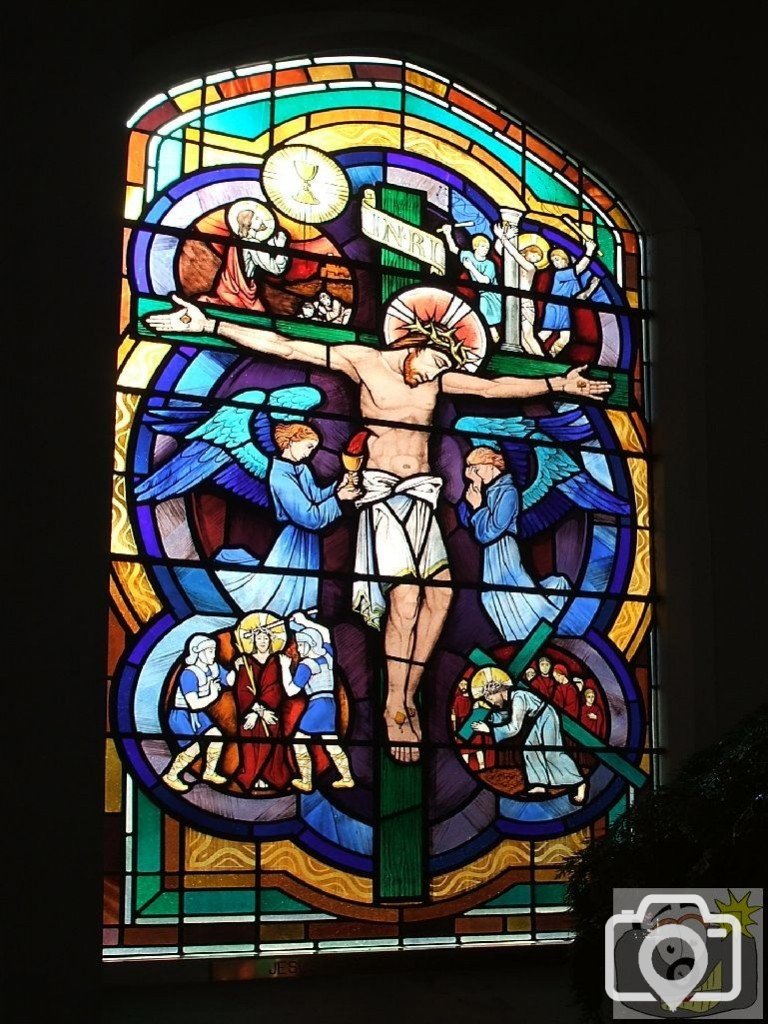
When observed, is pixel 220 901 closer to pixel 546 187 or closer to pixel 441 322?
pixel 441 322

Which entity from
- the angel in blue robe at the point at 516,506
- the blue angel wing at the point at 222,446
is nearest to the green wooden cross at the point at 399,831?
the angel in blue robe at the point at 516,506

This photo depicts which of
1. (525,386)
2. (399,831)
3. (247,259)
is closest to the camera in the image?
(399,831)

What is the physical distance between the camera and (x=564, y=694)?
584 centimetres

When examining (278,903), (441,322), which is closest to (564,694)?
(278,903)

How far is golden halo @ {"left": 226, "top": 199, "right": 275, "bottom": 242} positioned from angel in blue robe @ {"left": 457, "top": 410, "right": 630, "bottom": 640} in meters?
1.03

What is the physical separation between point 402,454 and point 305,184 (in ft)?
3.62

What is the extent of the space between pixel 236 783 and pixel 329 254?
79.5 inches

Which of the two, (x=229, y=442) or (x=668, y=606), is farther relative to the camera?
(x=668, y=606)

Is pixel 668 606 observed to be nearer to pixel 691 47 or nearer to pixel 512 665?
pixel 512 665

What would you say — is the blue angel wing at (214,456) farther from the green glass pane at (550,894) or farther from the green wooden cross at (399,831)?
the green glass pane at (550,894)

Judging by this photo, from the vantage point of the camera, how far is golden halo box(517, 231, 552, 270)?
627 centimetres

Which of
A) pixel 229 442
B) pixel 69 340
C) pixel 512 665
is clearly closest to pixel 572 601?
pixel 512 665

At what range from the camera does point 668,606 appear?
611cm

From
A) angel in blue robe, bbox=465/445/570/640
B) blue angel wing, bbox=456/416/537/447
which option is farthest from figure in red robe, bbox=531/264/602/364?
angel in blue robe, bbox=465/445/570/640
